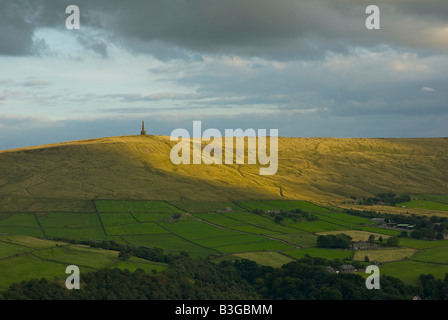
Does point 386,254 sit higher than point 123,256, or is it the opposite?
point 123,256

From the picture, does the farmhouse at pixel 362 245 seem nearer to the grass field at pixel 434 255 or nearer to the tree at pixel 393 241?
the tree at pixel 393 241

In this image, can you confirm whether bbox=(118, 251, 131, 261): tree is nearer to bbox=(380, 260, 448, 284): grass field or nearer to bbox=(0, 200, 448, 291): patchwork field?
bbox=(0, 200, 448, 291): patchwork field

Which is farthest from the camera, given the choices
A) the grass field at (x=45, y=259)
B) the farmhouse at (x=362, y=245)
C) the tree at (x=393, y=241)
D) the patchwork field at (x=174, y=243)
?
the tree at (x=393, y=241)

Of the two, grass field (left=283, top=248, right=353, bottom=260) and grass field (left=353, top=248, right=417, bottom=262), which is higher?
grass field (left=353, top=248, right=417, bottom=262)

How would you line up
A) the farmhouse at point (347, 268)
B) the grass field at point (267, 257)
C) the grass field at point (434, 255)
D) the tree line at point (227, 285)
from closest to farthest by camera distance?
the tree line at point (227, 285) < the farmhouse at point (347, 268) < the grass field at point (434, 255) < the grass field at point (267, 257)

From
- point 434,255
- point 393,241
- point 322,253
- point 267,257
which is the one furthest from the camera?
point 393,241

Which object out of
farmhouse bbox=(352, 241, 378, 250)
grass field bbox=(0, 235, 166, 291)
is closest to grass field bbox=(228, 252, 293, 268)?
farmhouse bbox=(352, 241, 378, 250)

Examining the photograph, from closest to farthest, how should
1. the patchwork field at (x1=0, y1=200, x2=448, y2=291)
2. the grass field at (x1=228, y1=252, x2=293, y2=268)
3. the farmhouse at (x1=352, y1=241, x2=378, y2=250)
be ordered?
the patchwork field at (x1=0, y1=200, x2=448, y2=291) → the grass field at (x1=228, y1=252, x2=293, y2=268) → the farmhouse at (x1=352, y1=241, x2=378, y2=250)

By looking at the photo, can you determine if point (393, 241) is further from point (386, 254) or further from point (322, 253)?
point (322, 253)

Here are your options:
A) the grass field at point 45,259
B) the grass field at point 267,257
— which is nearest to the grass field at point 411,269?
the grass field at point 267,257

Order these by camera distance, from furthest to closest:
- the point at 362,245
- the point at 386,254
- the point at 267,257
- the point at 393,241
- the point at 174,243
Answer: the point at 174,243 < the point at 393,241 < the point at 362,245 < the point at 386,254 < the point at 267,257

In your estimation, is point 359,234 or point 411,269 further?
point 359,234

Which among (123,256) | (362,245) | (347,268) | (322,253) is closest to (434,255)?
(362,245)
